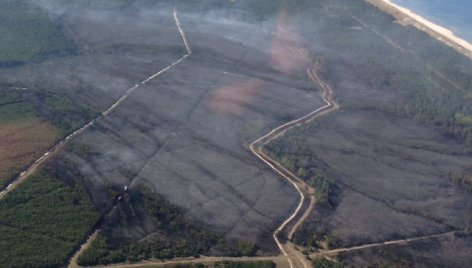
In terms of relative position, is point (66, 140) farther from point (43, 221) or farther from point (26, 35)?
point (26, 35)

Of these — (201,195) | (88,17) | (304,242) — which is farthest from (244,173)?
(88,17)

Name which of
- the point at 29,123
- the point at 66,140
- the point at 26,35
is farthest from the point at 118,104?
the point at 26,35

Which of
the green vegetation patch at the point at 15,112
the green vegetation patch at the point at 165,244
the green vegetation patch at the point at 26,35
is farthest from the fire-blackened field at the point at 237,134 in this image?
the green vegetation patch at the point at 26,35

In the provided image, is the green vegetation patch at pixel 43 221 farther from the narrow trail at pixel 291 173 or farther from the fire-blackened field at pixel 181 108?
the narrow trail at pixel 291 173

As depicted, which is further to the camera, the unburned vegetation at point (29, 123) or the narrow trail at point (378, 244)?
the unburned vegetation at point (29, 123)

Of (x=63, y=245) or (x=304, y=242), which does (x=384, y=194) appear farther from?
(x=63, y=245)

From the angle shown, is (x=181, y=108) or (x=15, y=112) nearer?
(x=15, y=112)

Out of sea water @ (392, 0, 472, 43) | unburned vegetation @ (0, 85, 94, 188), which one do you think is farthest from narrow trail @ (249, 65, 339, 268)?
sea water @ (392, 0, 472, 43)

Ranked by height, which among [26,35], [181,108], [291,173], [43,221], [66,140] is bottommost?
[43,221]

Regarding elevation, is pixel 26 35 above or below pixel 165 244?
above
